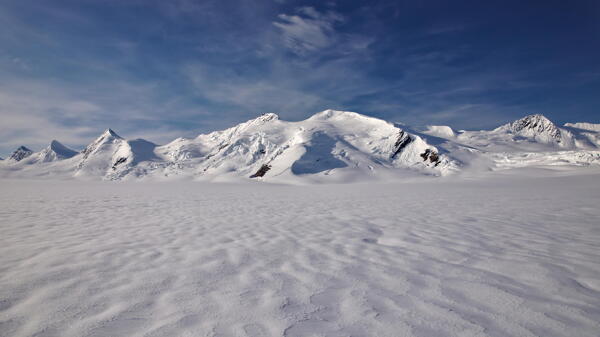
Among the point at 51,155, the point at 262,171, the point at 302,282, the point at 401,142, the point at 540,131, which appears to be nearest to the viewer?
the point at 302,282

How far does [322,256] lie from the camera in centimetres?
525

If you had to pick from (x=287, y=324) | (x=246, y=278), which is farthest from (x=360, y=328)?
(x=246, y=278)

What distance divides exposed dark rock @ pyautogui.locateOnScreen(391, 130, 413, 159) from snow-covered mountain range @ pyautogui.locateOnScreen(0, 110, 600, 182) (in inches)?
6.9

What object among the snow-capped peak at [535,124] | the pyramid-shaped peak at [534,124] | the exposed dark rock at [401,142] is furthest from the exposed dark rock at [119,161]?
the pyramid-shaped peak at [534,124]

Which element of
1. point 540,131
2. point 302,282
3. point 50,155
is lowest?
point 302,282

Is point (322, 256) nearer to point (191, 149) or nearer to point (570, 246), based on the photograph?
point (570, 246)

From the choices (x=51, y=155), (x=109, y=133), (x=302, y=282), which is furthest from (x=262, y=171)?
(x=51, y=155)

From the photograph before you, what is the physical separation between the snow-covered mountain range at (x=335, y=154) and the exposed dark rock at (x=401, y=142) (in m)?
0.17

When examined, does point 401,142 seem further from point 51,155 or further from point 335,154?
point 51,155

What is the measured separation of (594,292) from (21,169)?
9588 inches

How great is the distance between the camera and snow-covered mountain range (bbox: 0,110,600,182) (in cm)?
7038

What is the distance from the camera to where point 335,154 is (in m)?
78.1

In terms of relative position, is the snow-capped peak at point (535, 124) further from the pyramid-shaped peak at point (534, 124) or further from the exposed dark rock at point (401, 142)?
the exposed dark rock at point (401, 142)

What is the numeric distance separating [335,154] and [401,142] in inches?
891
